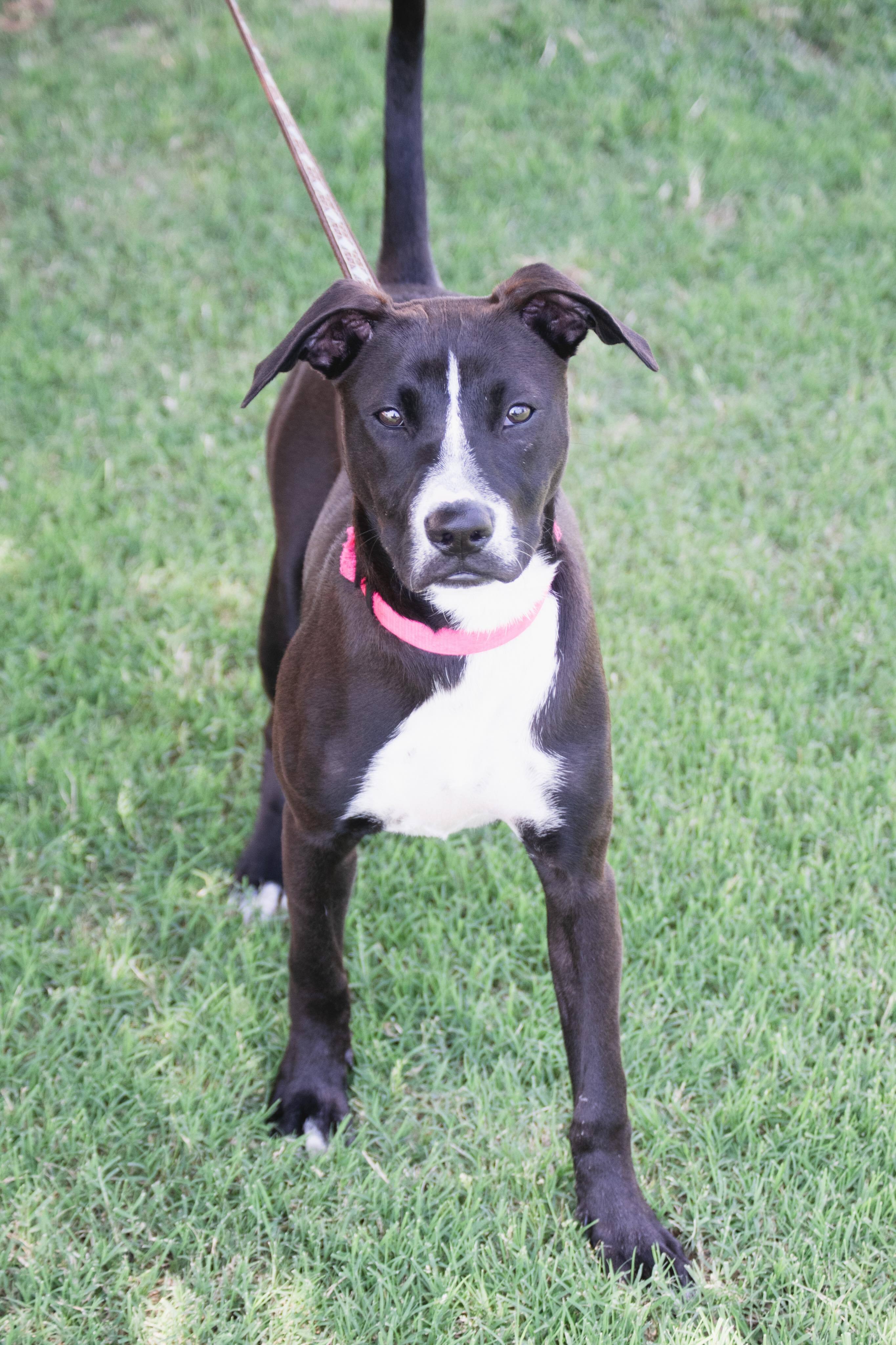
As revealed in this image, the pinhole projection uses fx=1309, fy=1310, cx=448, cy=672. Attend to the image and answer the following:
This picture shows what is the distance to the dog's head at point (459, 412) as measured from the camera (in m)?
2.20

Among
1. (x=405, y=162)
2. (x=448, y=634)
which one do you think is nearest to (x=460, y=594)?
(x=448, y=634)

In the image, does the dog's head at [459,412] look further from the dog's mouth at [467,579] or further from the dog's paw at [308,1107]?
the dog's paw at [308,1107]

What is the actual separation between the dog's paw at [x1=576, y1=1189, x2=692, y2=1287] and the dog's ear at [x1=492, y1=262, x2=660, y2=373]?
1.62 meters

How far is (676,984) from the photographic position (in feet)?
10.3

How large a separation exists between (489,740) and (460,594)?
0.28m

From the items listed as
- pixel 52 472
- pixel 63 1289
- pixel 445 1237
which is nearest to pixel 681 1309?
pixel 445 1237

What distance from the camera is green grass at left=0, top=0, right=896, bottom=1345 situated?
2623 mm

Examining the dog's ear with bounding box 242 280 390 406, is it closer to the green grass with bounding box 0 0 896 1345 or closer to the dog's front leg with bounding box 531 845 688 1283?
the dog's front leg with bounding box 531 845 688 1283

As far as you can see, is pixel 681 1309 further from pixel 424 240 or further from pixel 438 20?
pixel 438 20

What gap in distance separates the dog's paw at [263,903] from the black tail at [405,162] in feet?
5.25

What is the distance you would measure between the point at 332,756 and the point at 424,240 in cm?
159

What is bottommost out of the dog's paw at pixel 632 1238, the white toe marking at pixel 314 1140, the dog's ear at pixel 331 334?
the white toe marking at pixel 314 1140

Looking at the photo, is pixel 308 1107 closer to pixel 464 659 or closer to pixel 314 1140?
pixel 314 1140

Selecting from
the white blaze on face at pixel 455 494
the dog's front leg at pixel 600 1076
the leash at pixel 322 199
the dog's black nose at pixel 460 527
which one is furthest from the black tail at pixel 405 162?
the dog's front leg at pixel 600 1076
